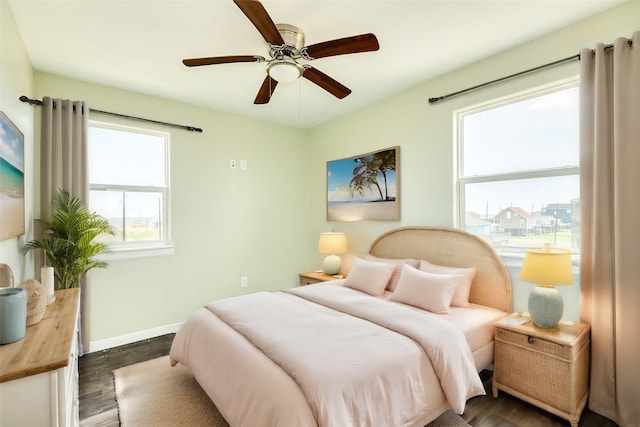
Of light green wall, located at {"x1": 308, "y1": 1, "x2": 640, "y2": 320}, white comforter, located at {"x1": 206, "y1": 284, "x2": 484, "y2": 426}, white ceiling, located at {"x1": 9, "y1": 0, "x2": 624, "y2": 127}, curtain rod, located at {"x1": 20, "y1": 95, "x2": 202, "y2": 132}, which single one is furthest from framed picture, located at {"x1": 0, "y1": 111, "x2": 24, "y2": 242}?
light green wall, located at {"x1": 308, "y1": 1, "x2": 640, "y2": 320}

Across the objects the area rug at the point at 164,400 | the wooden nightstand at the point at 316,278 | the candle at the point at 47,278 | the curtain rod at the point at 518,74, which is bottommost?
the area rug at the point at 164,400

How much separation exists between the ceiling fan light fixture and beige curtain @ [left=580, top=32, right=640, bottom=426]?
1975mm

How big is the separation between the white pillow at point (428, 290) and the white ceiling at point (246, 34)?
189 cm

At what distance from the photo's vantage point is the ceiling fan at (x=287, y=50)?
1.62 meters

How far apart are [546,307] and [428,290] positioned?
778 mm

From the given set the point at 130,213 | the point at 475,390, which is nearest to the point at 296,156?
the point at 130,213

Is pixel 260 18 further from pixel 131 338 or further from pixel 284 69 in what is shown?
pixel 131 338

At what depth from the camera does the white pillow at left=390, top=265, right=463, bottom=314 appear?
2438 millimetres

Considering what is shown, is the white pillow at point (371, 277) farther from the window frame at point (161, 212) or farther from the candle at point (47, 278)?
the candle at point (47, 278)

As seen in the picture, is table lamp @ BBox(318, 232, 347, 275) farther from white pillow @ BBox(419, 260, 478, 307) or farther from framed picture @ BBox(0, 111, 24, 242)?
framed picture @ BBox(0, 111, 24, 242)

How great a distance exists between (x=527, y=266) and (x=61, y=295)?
324 cm

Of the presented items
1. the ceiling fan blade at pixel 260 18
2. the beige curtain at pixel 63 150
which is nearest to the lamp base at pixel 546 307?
the ceiling fan blade at pixel 260 18

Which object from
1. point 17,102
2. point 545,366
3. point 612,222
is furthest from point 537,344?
point 17,102

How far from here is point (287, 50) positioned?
194 centimetres
